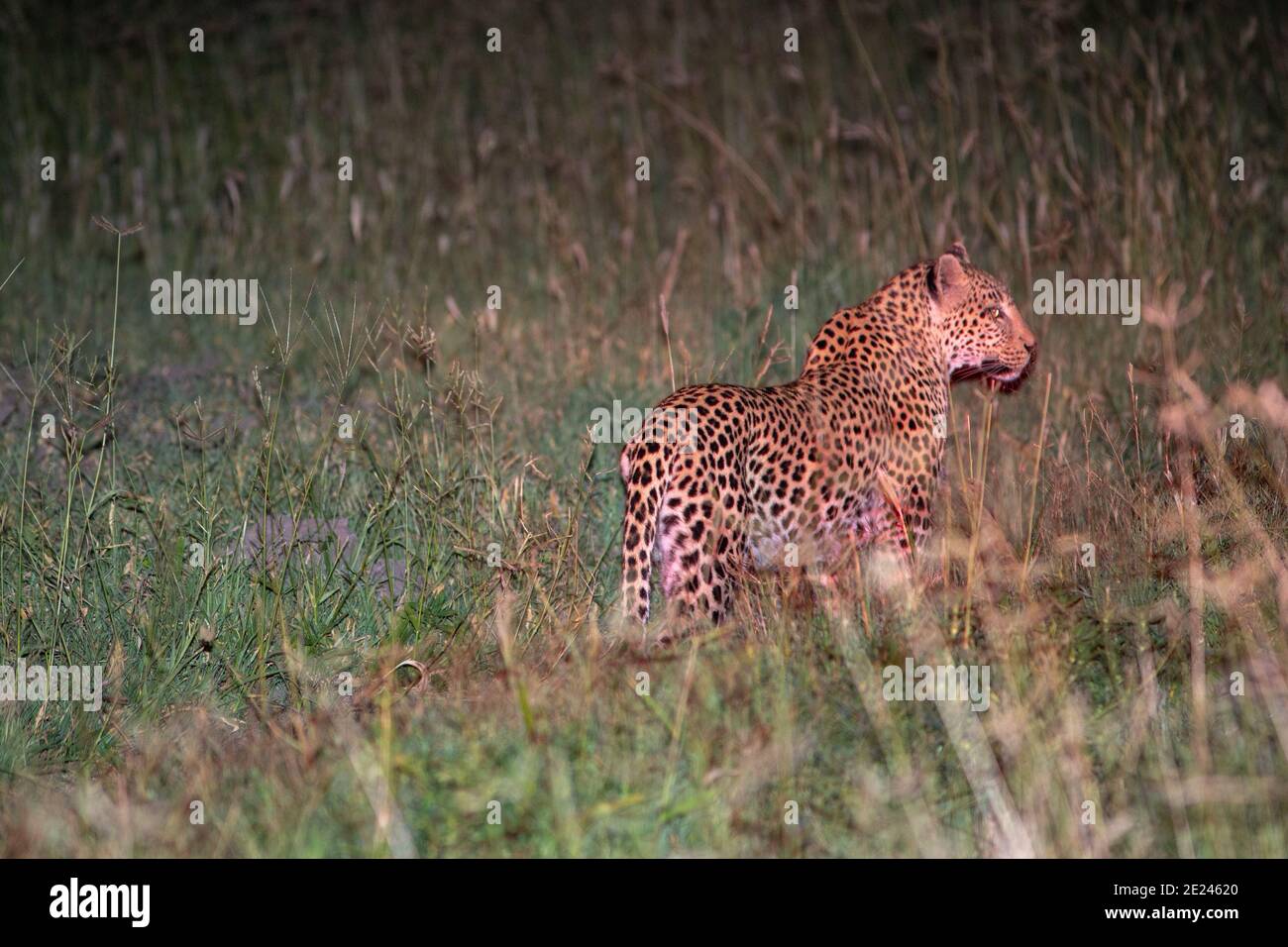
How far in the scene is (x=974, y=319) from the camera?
5707mm

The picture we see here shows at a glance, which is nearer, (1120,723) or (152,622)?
(1120,723)

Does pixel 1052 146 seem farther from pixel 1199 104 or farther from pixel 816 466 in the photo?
pixel 816 466

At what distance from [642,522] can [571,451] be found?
1.97 meters

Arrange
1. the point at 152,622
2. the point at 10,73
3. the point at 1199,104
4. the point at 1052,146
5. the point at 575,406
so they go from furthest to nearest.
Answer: the point at 10,73
the point at 1052,146
the point at 1199,104
the point at 575,406
the point at 152,622

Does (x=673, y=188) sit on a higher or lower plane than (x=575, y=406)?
higher

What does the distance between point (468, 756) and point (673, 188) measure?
6852 millimetres

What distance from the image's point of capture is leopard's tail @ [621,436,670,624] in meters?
4.52

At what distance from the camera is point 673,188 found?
1011cm

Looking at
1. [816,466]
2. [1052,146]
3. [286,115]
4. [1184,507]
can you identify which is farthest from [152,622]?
[286,115]

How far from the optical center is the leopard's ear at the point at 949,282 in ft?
18.2
